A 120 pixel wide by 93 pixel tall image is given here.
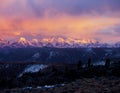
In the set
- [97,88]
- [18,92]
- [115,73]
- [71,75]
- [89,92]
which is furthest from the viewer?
[71,75]

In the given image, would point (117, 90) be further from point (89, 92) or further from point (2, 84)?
point (2, 84)

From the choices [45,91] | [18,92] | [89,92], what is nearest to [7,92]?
[18,92]

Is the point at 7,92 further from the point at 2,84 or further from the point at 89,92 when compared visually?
the point at 2,84

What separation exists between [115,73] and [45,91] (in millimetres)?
26828

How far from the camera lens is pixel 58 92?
36.8 metres

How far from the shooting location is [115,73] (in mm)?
61688

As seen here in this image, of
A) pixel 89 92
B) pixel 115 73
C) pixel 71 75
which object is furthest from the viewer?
pixel 71 75

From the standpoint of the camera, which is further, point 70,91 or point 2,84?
point 2,84

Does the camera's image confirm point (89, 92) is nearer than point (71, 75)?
Yes

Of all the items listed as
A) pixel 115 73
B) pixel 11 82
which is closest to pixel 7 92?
pixel 11 82

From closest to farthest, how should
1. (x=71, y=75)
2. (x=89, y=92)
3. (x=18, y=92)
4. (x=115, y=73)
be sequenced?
(x=89, y=92) < (x=18, y=92) < (x=115, y=73) < (x=71, y=75)

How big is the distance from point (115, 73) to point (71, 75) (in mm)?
11308

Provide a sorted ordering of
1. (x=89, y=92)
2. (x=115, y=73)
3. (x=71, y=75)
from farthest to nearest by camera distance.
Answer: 1. (x=71, y=75)
2. (x=115, y=73)
3. (x=89, y=92)

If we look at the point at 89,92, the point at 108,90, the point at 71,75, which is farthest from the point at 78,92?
the point at 71,75
